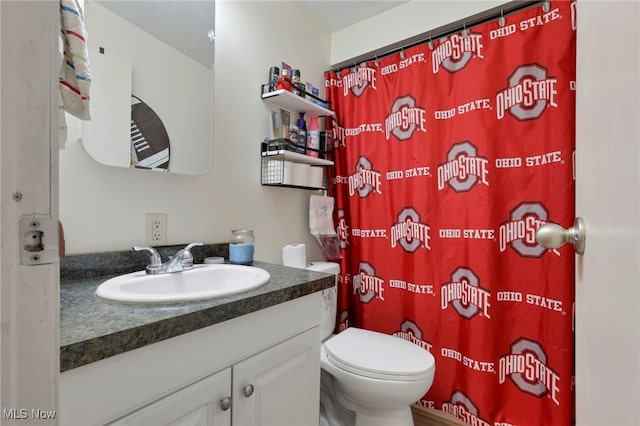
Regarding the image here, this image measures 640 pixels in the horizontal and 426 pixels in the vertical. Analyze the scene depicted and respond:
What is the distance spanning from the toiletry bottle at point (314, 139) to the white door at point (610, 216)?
1.28 m

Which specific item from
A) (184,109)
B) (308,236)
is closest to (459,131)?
(308,236)

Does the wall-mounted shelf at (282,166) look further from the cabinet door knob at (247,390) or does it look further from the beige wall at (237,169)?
the cabinet door knob at (247,390)

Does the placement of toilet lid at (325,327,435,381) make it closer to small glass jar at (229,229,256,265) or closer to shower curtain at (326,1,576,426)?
shower curtain at (326,1,576,426)

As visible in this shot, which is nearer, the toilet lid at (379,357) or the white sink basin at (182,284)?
the white sink basin at (182,284)

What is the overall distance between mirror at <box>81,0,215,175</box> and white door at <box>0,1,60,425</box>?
0.80m

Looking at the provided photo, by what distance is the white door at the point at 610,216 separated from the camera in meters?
0.30

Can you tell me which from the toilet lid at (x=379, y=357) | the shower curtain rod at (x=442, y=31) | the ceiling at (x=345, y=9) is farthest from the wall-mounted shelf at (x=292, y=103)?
the toilet lid at (x=379, y=357)

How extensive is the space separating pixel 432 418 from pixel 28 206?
1821 millimetres

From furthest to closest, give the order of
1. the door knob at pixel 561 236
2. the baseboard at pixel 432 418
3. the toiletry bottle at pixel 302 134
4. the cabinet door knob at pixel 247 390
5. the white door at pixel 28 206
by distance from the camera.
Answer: the toiletry bottle at pixel 302 134
the baseboard at pixel 432 418
the cabinet door knob at pixel 247 390
the door knob at pixel 561 236
the white door at pixel 28 206

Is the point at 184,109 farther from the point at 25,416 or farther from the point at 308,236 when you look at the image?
the point at 25,416

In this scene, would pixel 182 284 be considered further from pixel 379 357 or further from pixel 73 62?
pixel 379 357

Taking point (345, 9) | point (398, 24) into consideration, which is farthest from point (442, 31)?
point (345, 9)

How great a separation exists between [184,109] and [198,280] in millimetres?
686

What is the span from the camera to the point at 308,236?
1.79 m
